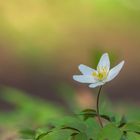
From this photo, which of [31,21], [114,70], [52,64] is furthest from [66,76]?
[114,70]

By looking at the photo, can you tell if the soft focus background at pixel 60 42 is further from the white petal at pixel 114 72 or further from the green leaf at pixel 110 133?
the green leaf at pixel 110 133

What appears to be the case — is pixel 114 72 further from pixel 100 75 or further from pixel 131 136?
pixel 131 136

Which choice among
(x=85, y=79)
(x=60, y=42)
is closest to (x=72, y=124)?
(x=85, y=79)

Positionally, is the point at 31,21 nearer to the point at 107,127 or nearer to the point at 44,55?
the point at 44,55

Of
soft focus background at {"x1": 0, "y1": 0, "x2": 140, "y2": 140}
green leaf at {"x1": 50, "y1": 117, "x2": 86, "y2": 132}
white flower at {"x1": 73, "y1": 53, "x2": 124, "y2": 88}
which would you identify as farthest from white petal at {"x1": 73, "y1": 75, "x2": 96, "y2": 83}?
soft focus background at {"x1": 0, "y1": 0, "x2": 140, "y2": 140}

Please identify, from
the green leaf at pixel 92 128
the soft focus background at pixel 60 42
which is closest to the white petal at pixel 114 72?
the green leaf at pixel 92 128

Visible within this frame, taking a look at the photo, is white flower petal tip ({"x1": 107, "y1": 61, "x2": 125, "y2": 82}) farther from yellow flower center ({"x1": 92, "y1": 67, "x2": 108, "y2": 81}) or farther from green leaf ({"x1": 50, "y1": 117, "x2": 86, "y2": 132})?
green leaf ({"x1": 50, "y1": 117, "x2": 86, "y2": 132})
